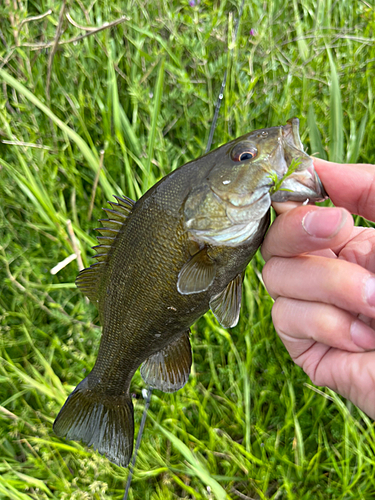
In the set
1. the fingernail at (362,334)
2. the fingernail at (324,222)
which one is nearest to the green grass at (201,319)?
the fingernail at (362,334)

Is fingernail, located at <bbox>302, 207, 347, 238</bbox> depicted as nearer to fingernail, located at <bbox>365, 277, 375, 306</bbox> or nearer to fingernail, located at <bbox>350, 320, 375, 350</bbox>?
fingernail, located at <bbox>365, 277, 375, 306</bbox>

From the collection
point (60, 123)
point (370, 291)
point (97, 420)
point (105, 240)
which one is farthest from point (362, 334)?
point (60, 123)

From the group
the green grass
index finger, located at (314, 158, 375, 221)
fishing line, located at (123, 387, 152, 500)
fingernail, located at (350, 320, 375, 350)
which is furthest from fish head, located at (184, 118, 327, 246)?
fishing line, located at (123, 387, 152, 500)

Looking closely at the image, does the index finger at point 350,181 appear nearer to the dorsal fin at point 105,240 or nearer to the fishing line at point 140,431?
the dorsal fin at point 105,240

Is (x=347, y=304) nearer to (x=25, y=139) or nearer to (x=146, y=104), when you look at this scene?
(x=146, y=104)

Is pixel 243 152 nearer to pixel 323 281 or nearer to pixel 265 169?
pixel 265 169

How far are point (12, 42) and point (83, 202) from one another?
1.10m

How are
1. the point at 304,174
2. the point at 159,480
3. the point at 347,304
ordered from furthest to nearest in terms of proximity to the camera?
the point at 159,480 < the point at 347,304 < the point at 304,174

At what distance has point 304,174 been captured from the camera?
87cm

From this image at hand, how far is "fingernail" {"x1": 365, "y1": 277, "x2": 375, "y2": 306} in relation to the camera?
961 mm

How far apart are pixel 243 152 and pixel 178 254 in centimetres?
33

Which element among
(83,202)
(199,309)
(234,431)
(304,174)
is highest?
(304,174)

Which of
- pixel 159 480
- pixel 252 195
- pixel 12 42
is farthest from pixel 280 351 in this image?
pixel 12 42

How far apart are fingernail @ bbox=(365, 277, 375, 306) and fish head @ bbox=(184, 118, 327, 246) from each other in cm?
27
